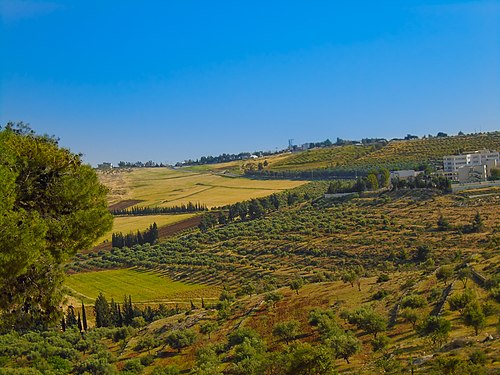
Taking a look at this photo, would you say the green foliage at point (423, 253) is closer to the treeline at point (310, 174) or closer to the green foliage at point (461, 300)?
the green foliage at point (461, 300)

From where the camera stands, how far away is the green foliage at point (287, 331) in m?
28.5

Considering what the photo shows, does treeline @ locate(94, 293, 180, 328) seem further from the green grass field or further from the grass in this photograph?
the grass

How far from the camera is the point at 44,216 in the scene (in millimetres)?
15773

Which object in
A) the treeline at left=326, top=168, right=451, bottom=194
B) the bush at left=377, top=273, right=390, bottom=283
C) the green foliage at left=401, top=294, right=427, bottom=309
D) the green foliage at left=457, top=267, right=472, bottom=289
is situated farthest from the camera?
the treeline at left=326, top=168, right=451, bottom=194

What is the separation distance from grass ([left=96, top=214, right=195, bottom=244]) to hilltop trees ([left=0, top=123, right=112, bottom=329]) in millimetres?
83469

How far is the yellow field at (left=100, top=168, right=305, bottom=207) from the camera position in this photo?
434 ft

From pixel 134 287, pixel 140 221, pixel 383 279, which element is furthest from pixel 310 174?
pixel 383 279

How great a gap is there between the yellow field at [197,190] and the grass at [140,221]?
1319 centimetres

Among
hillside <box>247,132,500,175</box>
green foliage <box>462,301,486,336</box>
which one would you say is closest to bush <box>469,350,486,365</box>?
green foliage <box>462,301,486,336</box>

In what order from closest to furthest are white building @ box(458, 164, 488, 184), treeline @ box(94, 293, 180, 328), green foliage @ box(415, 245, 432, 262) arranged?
treeline @ box(94, 293, 180, 328) < green foliage @ box(415, 245, 432, 262) < white building @ box(458, 164, 488, 184)

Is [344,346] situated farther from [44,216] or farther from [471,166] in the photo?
[471,166]

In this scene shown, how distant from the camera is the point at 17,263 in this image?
13234 millimetres

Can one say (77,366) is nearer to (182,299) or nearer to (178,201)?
(182,299)

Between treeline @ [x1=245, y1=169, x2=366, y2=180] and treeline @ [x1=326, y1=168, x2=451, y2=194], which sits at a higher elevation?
treeline @ [x1=245, y1=169, x2=366, y2=180]
